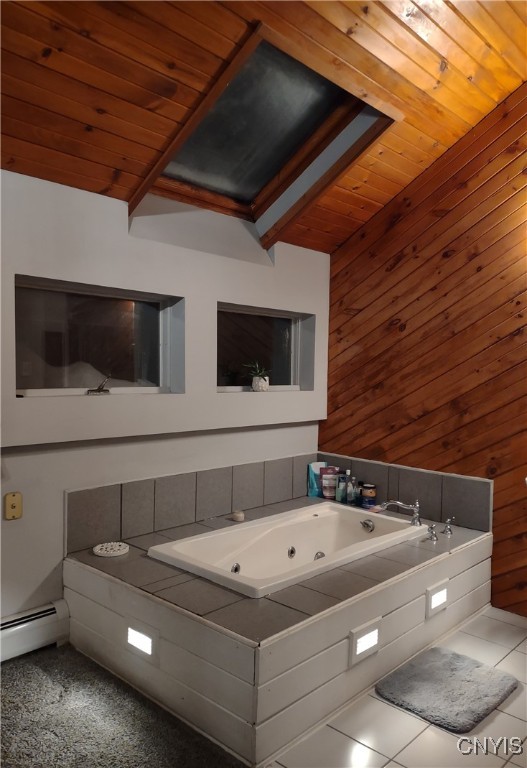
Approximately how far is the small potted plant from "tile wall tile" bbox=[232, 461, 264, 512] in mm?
462

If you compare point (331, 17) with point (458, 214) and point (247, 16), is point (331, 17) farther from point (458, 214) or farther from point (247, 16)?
point (458, 214)

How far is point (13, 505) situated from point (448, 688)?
6.38 ft

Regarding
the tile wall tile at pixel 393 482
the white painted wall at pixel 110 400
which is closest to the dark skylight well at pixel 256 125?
the white painted wall at pixel 110 400

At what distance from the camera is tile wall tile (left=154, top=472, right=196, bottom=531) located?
298 centimetres

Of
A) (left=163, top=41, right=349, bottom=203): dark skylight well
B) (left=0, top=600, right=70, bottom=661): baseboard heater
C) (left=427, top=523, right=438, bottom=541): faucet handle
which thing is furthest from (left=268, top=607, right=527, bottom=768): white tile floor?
(left=163, top=41, right=349, bottom=203): dark skylight well

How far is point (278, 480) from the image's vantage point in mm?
3633

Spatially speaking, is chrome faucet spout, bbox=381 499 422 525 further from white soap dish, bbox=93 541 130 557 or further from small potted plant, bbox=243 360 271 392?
white soap dish, bbox=93 541 130 557

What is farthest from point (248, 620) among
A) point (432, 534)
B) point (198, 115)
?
point (198, 115)

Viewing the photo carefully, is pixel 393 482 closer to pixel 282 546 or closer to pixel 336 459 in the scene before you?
pixel 336 459

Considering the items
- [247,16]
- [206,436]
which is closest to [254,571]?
[206,436]

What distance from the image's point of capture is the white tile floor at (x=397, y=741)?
1.92m

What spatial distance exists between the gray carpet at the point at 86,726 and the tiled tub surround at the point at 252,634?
62 millimetres

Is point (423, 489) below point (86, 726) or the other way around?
the other way around

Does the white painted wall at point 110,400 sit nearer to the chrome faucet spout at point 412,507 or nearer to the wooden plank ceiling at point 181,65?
the wooden plank ceiling at point 181,65
